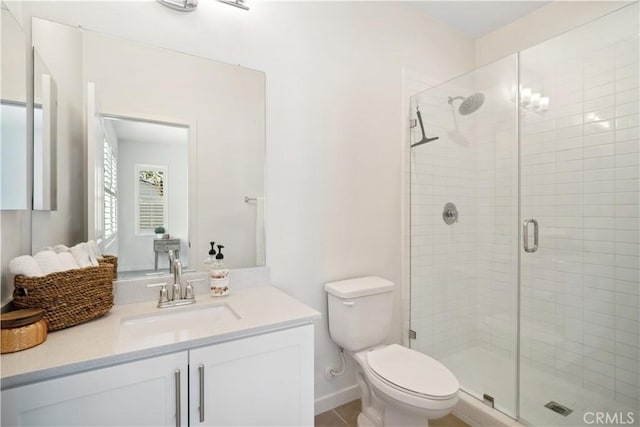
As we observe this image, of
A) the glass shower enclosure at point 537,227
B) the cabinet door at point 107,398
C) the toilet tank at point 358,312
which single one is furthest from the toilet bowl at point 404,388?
the cabinet door at point 107,398

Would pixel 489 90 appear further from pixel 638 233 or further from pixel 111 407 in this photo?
pixel 111 407

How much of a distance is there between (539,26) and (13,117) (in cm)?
304

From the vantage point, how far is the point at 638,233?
1.70 meters

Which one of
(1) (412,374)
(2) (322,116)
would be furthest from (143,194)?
(1) (412,374)

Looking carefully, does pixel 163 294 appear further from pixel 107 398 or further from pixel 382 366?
pixel 382 366

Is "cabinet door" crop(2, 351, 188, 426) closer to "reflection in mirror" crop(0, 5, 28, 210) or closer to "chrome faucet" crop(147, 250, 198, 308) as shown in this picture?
"chrome faucet" crop(147, 250, 198, 308)

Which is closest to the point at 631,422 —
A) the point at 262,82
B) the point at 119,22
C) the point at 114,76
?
the point at 262,82

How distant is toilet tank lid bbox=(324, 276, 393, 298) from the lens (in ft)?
5.71

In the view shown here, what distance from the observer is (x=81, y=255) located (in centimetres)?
119

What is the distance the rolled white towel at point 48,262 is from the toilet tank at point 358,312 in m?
1.23

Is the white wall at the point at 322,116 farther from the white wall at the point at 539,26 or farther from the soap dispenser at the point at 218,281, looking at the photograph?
the white wall at the point at 539,26

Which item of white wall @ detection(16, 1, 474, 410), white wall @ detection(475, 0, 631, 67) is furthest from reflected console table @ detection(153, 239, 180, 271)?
white wall @ detection(475, 0, 631, 67)

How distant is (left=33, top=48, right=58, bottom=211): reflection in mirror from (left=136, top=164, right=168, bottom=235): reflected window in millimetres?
288

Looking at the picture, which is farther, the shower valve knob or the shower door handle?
the shower valve knob
